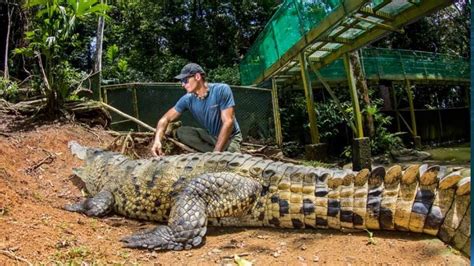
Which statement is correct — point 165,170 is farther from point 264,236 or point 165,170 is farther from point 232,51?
point 232,51

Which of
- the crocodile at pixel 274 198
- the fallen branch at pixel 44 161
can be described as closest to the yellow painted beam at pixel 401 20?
the crocodile at pixel 274 198

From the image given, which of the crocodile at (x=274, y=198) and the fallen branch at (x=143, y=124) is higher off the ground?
the fallen branch at (x=143, y=124)

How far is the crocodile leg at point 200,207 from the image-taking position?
10.5 feet

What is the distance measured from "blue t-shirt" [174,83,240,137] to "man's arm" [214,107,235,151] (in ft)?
0.21

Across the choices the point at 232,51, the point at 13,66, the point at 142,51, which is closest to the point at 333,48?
the point at 13,66

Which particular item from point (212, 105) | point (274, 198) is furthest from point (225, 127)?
point (274, 198)

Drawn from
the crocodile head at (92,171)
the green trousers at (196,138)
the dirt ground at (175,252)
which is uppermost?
the green trousers at (196,138)

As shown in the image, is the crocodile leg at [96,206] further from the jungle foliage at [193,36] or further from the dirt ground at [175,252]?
the jungle foliage at [193,36]

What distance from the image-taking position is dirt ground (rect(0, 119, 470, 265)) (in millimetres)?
2641

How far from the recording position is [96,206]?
4109mm

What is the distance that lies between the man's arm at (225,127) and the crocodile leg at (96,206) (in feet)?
3.99

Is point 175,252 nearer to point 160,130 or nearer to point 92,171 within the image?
point 160,130

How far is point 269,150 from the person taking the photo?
822cm

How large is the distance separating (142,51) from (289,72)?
11.0m
